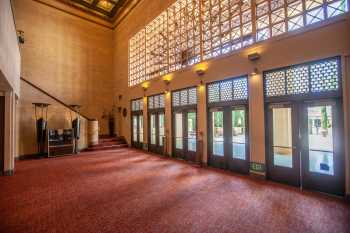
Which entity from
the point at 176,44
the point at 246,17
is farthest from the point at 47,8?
the point at 246,17

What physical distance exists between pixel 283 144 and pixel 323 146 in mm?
786

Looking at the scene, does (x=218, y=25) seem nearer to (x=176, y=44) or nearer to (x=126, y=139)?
(x=176, y=44)

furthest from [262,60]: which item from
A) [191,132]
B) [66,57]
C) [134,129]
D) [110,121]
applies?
[66,57]

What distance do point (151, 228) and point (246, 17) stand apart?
578cm

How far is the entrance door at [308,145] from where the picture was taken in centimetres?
373

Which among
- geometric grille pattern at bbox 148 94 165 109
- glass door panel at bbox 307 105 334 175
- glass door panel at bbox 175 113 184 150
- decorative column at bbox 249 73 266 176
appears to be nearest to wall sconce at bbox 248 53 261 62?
decorative column at bbox 249 73 266 176

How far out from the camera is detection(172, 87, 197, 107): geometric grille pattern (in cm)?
692

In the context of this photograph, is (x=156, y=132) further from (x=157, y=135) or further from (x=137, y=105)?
(x=137, y=105)

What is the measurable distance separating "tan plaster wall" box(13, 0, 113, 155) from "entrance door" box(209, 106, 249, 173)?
292 inches

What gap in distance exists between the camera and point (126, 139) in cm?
1116

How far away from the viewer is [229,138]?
571cm

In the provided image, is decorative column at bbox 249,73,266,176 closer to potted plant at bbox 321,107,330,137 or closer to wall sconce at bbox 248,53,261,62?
wall sconce at bbox 248,53,261,62

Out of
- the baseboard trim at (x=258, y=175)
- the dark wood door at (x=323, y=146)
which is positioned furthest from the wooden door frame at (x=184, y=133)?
the dark wood door at (x=323, y=146)

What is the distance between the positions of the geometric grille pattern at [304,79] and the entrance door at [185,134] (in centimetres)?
283
